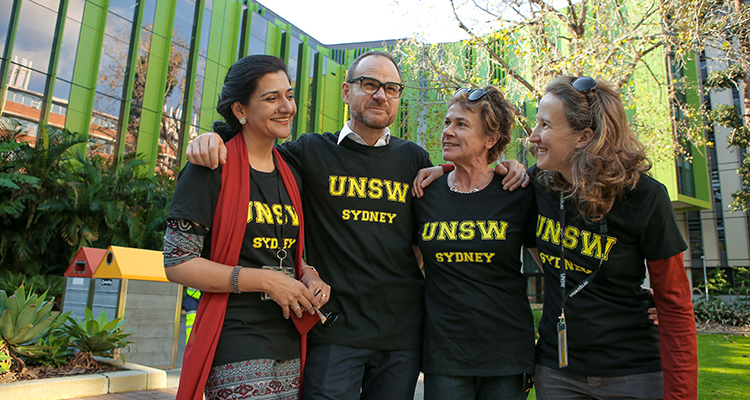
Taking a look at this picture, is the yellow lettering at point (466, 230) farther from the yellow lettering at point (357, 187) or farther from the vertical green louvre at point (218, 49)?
the vertical green louvre at point (218, 49)

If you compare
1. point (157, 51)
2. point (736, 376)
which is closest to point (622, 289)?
point (736, 376)

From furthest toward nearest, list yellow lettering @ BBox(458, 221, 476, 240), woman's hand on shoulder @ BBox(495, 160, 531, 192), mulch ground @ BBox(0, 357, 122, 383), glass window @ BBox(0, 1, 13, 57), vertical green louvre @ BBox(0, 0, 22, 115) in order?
glass window @ BBox(0, 1, 13, 57) < vertical green louvre @ BBox(0, 0, 22, 115) < mulch ground @ BBox(0, 357, 122, 383) < woman's hand on shoulder @ BBox(495, 160, 531, 192) < yellow lettering @ BBox(458, 221, 476, 240)

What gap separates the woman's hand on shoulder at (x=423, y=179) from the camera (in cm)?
287

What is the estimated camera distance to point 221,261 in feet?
6.98

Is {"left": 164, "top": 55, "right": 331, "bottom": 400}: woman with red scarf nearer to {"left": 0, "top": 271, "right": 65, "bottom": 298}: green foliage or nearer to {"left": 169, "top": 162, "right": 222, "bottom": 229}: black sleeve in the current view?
{"left": 169, "top": 162, "right": 222, "bottom": 229}: black sleeve

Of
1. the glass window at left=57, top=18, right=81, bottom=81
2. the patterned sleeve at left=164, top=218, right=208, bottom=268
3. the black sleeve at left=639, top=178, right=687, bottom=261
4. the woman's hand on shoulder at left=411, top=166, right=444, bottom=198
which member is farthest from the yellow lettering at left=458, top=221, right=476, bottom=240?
the glass window at left=57, top=18, right=81, bottom=81

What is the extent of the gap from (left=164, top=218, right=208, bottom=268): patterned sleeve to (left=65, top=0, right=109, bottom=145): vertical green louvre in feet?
62.0

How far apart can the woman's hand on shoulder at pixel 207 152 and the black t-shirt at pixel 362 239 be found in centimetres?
64

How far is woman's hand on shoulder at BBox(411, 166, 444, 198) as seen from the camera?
2.87 meters

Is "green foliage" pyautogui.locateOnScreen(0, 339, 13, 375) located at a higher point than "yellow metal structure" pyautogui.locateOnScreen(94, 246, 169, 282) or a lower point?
lower

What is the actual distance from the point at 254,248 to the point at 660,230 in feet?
5.59

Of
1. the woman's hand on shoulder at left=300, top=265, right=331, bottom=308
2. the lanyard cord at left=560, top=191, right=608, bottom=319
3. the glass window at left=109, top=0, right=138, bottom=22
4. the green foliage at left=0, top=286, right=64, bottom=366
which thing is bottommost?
the green foliage at left=0, top=286, right=64, bottom=366

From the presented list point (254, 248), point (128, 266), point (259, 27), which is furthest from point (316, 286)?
point (259, 27)

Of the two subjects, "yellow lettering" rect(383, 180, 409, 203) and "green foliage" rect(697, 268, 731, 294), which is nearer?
"yellow lettering" rect(383, 180, 409, 203)
